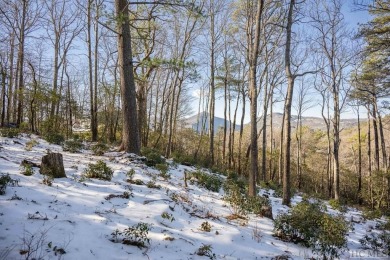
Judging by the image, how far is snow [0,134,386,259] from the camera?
3188 mm

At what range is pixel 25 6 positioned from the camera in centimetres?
1405

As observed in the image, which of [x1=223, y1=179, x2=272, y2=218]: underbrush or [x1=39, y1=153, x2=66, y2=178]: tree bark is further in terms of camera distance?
[x1=223, y1=179, x2=272, y2=218]: underbrush

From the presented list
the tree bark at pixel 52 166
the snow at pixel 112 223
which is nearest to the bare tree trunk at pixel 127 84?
the snow at pixel 112 223

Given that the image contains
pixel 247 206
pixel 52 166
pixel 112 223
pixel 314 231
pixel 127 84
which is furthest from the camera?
pixel 127 84

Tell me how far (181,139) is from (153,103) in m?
5.11

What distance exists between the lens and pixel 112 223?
12.9 ft

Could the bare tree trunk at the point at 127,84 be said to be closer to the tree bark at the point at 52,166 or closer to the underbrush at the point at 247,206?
the tree bark at the point at 52,166

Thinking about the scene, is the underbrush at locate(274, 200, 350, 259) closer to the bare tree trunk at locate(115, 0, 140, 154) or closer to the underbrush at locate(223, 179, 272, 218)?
the underbrush at locate(223, 179, 272, 218)

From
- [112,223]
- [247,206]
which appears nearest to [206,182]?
Answer: [247,206]

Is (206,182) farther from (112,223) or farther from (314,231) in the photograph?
(112,223)

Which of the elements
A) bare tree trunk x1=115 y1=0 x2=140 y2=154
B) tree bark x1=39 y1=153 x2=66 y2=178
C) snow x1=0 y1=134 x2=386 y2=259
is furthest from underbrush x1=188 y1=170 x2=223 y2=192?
tree bark x1=39 y1=153 x2=66 y2=178

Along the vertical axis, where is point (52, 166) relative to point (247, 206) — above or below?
above

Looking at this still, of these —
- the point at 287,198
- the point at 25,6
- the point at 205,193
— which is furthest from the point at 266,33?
the point at 25,6

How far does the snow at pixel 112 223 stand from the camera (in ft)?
10.5
